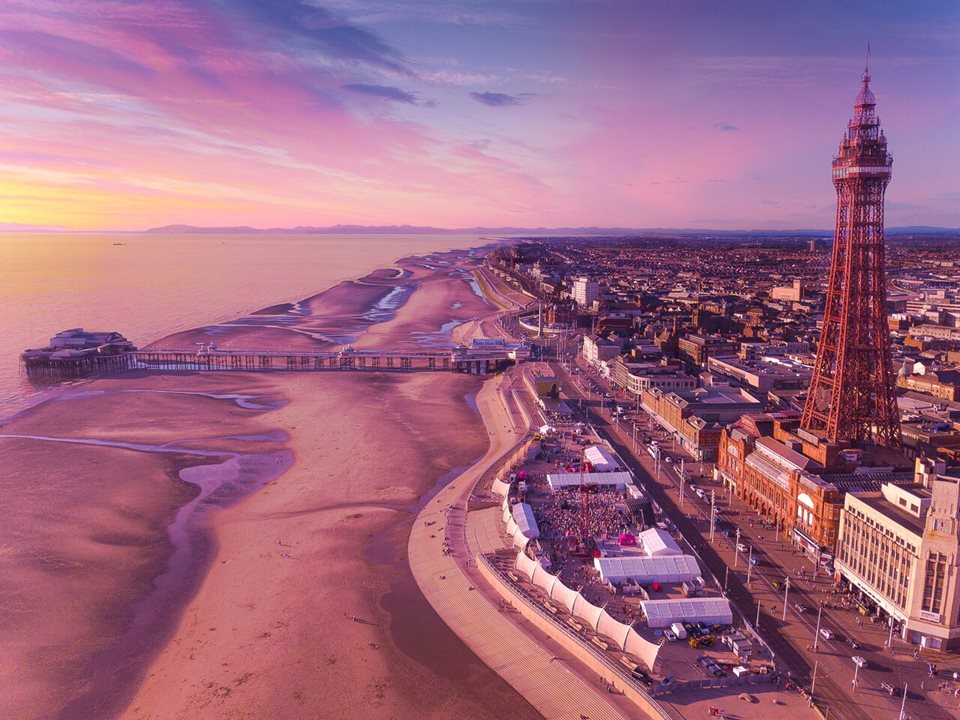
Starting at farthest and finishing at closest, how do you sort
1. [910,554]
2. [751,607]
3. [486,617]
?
1. [751,607]
2. [486,617]
3. [910,554]

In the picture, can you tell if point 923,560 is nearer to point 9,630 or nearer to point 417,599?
point 417,599

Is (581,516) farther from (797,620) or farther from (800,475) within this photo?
(800,475)

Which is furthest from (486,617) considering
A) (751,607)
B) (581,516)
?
(751,607)

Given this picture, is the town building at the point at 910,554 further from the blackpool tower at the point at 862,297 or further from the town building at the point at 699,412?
the town building at the point at 699,412

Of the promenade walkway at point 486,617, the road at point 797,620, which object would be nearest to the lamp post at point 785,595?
the road at point 797,620

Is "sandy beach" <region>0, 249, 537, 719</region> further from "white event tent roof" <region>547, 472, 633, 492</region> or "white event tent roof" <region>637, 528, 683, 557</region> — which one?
"white event tent roof" <region>637, 528, 683, 557</region>
